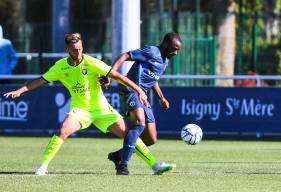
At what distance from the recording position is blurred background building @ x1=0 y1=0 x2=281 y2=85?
25.9 m

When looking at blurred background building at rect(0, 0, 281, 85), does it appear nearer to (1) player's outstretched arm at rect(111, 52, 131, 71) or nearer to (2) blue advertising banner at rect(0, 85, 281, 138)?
(2) blue advertising banner at rect(0, 85, 281, 138)

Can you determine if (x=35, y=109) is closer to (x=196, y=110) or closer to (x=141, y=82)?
(x=196, y=110)

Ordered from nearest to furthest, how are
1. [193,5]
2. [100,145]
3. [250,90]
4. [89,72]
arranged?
1. [89,72]
2. [100,145]
3. [250,90]
4. [193,5]

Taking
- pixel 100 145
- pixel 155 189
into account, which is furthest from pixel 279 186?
pixel 100 145

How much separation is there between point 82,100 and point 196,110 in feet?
28.3

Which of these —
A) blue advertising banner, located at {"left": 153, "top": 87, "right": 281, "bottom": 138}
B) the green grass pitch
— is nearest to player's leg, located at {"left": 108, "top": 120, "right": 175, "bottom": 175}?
the green grass pitch

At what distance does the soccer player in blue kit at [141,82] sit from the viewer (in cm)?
1314

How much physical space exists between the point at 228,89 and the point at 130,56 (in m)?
8.57

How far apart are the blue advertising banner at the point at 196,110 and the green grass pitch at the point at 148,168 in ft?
3.08

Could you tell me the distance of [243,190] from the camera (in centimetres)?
1145

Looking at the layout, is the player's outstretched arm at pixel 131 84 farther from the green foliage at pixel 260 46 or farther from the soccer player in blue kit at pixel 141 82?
the green foliage at pixel 260 46

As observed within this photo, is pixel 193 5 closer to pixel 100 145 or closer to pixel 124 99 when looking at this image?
pixel 100 145

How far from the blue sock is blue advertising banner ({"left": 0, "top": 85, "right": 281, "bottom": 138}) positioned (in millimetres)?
8424

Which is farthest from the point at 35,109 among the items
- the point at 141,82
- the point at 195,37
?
the point at 141,82
